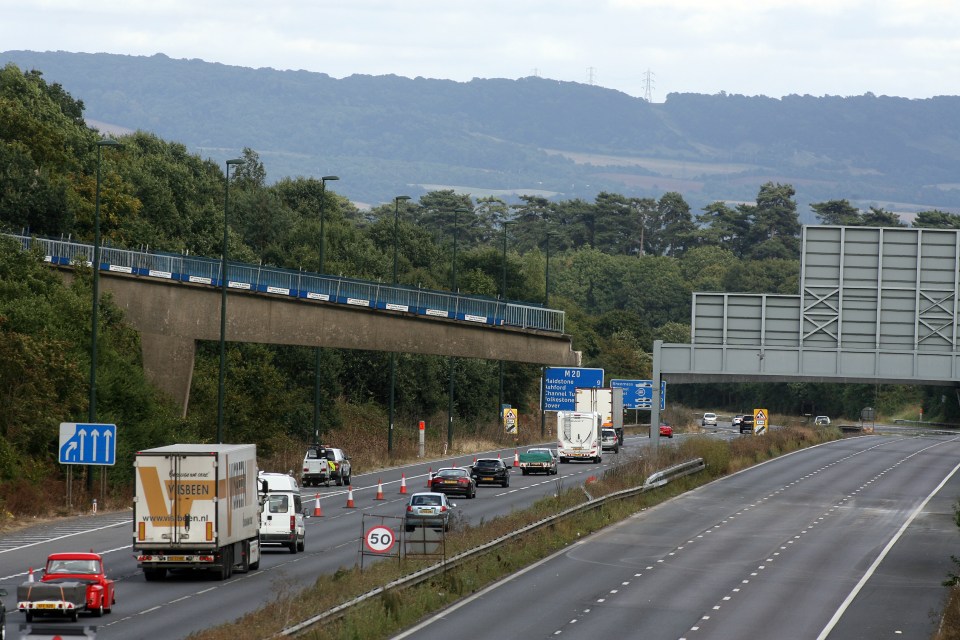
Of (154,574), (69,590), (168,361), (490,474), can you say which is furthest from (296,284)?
(69,590)

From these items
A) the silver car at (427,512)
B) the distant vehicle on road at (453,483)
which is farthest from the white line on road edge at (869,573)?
the distant vehicle on road at (453,483)

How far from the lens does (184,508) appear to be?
32250 mm

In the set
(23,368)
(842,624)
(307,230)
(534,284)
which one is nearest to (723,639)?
(842,624)

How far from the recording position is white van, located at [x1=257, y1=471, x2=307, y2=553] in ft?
129

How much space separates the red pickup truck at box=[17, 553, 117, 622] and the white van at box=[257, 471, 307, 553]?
423 inches

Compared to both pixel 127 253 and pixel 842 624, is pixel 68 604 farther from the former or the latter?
pixel 127 253

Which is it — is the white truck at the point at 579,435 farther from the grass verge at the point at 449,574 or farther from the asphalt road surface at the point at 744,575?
the asphalt road surface at the point at 744,575

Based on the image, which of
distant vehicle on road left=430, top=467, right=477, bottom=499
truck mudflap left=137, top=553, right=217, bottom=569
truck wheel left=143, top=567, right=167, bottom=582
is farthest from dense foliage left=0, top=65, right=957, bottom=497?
truck mudflap left=137, top=553, right=217, bottom=569

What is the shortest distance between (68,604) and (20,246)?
36106 mm

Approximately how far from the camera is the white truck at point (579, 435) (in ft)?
265

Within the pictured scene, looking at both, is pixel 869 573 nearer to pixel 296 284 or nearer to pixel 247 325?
pixel 247 325

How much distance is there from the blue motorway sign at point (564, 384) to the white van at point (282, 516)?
5105cm

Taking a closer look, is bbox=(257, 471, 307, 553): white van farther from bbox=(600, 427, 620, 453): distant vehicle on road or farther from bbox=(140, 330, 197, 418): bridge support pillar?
bbox=(600, 427, 620, 453): distant vehicle on road

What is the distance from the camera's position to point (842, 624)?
29281 mm
